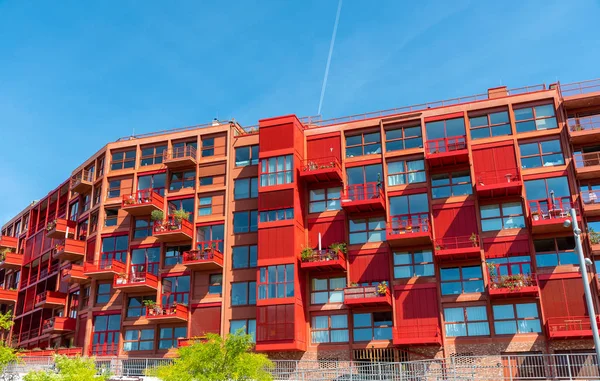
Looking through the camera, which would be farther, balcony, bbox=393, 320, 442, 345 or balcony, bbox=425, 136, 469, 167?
balcony, bbox=425, 136, 469, 167

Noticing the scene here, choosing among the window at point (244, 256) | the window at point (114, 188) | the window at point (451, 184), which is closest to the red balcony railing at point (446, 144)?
the window at point (451, 184)

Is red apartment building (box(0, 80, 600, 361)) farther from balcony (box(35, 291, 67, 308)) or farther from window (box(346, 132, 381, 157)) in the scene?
balcony (box(35, 291, 67, 308))

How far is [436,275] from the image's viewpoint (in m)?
40.4

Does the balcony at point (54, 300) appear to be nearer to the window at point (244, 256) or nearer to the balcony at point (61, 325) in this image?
the balcony at point (61, 325)

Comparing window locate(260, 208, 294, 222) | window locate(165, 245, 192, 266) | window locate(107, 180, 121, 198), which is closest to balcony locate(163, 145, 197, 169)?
window locate(107, 180, 121, 198)

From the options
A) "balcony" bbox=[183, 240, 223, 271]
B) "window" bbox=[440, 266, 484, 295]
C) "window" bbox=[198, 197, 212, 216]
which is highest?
"window" bbox=[198, 197, 212, 216]

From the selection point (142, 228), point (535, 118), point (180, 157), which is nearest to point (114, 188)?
point (142, 228)

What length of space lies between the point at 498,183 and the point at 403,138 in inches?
294

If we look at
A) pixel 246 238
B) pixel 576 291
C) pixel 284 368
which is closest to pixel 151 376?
pixel 284 368

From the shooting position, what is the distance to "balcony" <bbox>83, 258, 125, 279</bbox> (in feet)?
158

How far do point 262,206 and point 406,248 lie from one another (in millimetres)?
10135

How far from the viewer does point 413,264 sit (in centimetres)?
4147

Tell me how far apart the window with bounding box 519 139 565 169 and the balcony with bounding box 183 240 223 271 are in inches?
830

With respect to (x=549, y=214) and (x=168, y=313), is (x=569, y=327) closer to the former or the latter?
(x=549, y=214)
